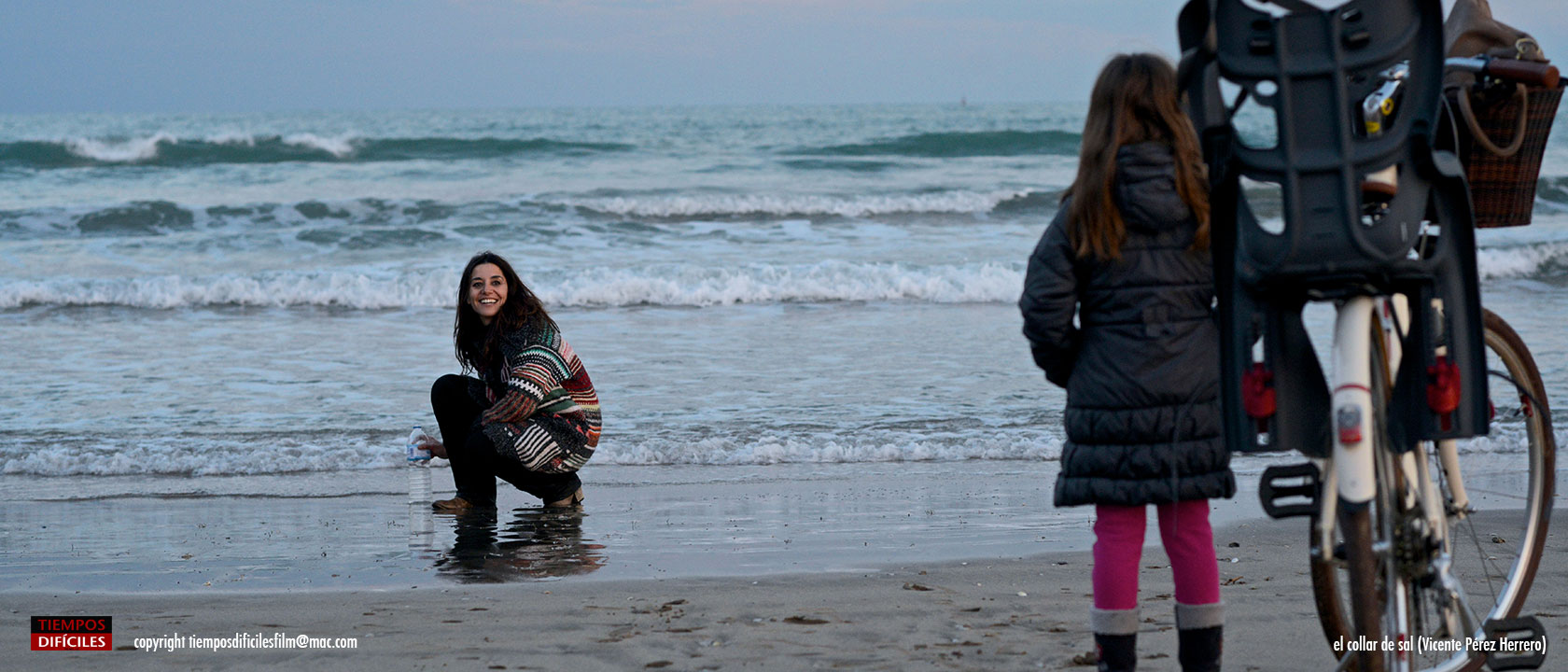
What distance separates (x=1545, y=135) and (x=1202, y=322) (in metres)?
0.82

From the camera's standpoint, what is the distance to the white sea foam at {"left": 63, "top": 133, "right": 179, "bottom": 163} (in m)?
26.6

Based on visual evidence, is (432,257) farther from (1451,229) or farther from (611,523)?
(1451,229)

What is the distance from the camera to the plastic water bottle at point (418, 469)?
564cm

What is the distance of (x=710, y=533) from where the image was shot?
5.12 m

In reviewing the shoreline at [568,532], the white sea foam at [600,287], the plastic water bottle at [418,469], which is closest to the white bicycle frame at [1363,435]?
the shoreline at [568,532]

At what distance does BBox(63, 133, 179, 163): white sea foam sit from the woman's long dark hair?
24462mm

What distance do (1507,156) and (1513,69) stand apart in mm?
A: 187

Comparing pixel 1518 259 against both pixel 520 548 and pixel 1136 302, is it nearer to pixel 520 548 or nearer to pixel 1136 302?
pixel 520 548

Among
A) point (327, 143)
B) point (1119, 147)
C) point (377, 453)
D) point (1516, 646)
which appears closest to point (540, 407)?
point (377, 453)

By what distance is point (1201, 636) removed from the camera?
285 centimetres

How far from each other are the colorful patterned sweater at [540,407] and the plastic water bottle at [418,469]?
34 cm

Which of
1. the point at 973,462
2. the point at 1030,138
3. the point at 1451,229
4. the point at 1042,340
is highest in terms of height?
the point at 1030,138

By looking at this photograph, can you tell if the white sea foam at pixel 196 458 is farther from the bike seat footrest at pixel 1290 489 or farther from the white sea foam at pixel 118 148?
the white sea foam at pixel 118 148

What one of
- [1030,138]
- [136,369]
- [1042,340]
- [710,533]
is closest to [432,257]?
[136,369]
